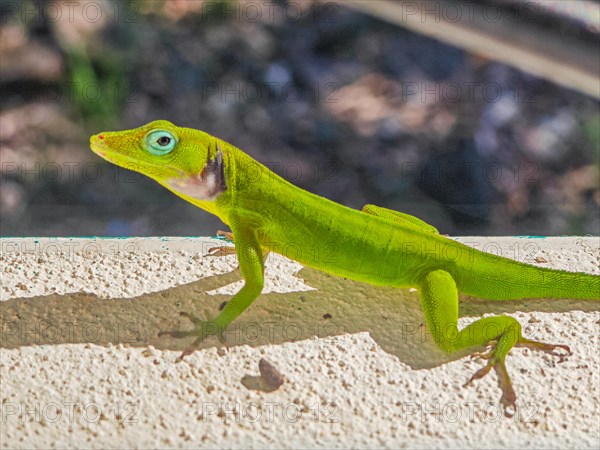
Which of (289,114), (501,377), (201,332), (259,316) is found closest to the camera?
(501,377)

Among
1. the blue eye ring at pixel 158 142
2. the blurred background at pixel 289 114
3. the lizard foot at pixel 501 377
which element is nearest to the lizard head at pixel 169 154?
the blue eye ring at pixel 158 142

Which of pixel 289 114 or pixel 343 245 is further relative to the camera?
pixel 289 114

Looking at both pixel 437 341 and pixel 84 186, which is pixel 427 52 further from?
pixel 437 341

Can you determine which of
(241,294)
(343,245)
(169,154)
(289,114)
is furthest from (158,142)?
(289,114)

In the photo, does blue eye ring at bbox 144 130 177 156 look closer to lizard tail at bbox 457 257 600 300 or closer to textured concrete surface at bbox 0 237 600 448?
textured concrete surface at bbox 0 237 600 448

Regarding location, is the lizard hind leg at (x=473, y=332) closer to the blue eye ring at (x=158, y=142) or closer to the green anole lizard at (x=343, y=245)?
the green anole lizard at (x=343, y=245)

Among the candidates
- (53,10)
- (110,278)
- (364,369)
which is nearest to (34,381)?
(110,278)

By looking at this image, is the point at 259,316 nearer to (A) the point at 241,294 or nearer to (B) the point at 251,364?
(A) the point at 241,294

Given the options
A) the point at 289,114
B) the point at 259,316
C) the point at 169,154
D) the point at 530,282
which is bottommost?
the point at 289,114
